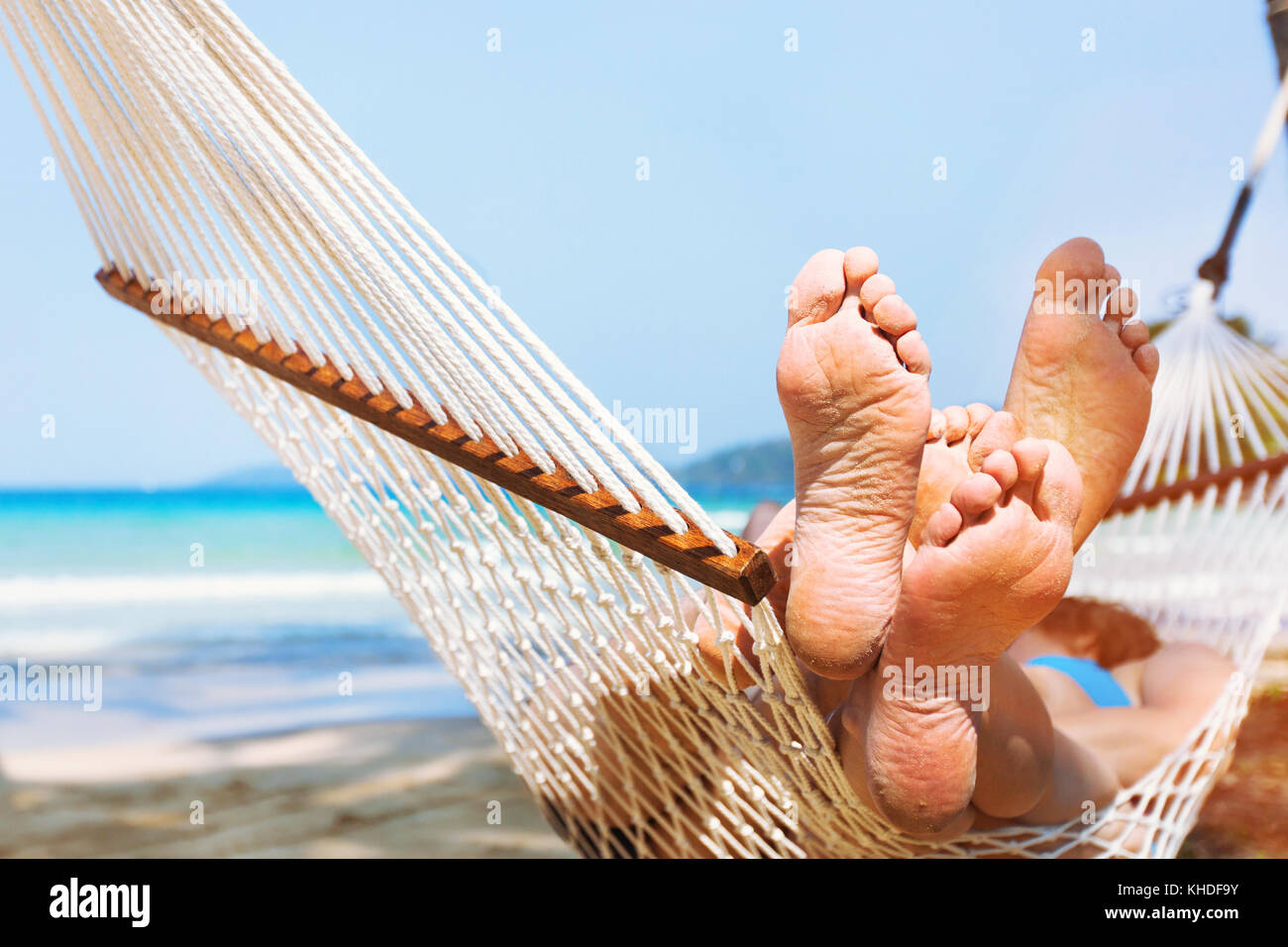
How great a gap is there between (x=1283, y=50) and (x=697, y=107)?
24.3 feet

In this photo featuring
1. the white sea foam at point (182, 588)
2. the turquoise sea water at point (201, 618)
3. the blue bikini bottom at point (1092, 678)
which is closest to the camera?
the blue bikini bottom at point (1092, 678)

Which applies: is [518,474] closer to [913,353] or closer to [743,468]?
[913,353]

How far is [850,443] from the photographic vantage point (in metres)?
0.80

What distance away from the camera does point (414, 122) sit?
25.0 ft

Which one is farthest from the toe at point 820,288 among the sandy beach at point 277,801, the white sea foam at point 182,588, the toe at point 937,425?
the white sea foam at point 182,588

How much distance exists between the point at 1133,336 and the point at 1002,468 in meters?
0.28

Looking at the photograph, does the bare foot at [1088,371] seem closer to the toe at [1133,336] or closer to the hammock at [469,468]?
the toe at [1133,336]

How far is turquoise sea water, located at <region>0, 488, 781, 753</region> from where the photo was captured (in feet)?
12.3

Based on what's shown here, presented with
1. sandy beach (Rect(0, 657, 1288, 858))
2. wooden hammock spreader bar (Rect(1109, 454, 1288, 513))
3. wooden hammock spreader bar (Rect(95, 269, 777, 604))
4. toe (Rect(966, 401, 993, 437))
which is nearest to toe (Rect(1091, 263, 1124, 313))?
toe (Rect(966, 401, 993, 437))

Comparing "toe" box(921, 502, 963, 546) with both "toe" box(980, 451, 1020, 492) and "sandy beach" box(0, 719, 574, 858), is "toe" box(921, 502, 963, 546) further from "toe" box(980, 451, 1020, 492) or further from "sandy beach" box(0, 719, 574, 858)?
"sandy beach" box(0, 719, 574, 858)

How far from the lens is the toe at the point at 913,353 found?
773 mm

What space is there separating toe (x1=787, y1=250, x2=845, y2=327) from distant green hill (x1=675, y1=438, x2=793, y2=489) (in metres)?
6.99

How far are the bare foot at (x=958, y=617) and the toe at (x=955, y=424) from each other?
21 mm
